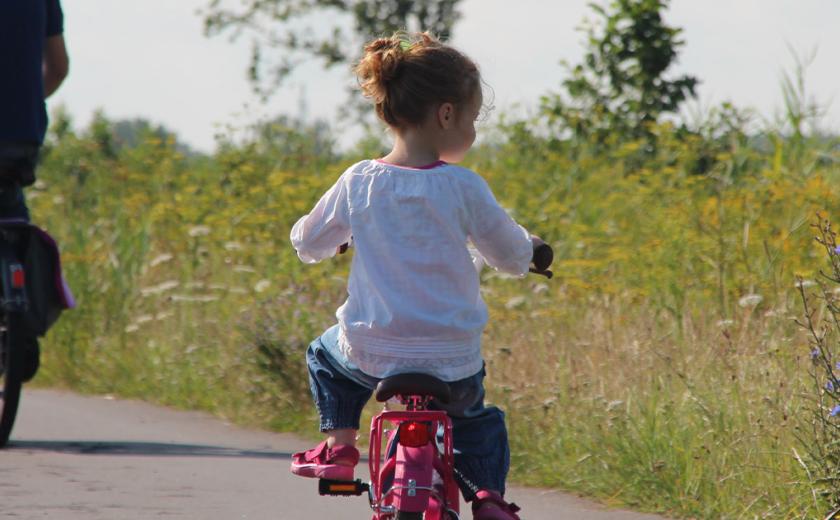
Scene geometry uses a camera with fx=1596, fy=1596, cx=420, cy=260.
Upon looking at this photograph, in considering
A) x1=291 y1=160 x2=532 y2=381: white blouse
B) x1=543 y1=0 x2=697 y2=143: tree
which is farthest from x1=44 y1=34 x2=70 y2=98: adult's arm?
x1=543 y1=0 x2=697 y2=143: tree

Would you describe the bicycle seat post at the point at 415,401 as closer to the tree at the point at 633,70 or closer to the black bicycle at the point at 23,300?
the black bicycle at the point at 23,300

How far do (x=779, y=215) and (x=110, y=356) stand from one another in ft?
15.0

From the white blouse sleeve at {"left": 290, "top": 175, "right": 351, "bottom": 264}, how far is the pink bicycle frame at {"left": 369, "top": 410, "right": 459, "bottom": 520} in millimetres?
582

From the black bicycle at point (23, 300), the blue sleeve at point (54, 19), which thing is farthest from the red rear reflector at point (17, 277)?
the blue sleeve at point (54, 19)

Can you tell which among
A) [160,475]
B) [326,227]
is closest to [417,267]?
[326,227]

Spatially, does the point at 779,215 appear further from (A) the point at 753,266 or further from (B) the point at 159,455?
(B) the point at 159,455

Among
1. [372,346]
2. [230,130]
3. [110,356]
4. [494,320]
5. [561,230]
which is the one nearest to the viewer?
[372,346]

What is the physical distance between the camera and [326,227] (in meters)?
4.68

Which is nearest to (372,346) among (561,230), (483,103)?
(483,103)

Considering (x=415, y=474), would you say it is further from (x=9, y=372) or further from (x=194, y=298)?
(x=194, y=298)

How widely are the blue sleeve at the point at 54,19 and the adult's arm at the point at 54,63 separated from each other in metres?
0.02

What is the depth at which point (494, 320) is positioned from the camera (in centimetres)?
904

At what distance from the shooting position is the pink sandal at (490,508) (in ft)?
15.2

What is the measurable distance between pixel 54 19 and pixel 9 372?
64.3 inches
